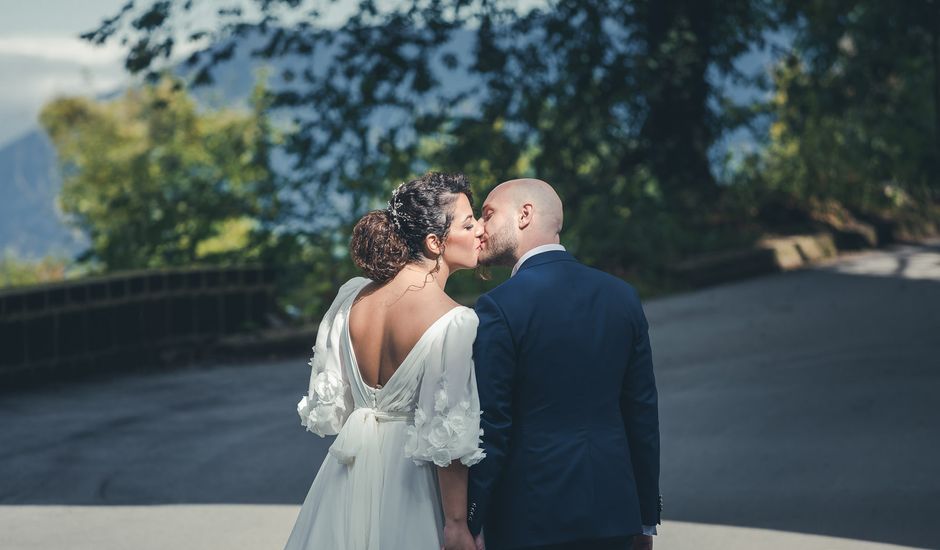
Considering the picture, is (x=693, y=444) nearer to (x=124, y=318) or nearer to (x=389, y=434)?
(x=389, y=434)

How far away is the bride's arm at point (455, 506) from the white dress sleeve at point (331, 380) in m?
0.47

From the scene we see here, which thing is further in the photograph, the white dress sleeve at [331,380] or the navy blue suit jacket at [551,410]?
the white dress sleeve at [331,380]

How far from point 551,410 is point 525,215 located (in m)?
0.53

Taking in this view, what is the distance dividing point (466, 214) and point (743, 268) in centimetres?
1223

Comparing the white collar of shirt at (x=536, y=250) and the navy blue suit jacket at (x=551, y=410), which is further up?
the white collar of shirt at (x=536, y=250)

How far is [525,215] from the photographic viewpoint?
3.48m

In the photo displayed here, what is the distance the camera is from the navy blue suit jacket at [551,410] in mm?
3336

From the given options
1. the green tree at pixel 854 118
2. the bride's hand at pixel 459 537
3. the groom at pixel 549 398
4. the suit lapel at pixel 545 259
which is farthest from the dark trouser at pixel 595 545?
the green tree at pixel 854 118

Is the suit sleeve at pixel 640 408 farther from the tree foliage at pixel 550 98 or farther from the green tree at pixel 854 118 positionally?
the green tree at pixel 854 118

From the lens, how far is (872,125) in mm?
18562

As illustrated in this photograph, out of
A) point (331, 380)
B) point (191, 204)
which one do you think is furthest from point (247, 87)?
point (331, 380)

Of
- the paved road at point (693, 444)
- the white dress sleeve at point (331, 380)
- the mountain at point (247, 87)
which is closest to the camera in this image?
the white dress sleeve at point (331, 380)

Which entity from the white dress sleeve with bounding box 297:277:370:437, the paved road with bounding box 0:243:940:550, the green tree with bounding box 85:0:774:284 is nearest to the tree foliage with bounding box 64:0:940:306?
the green tree with bounding box 85:0:774:284

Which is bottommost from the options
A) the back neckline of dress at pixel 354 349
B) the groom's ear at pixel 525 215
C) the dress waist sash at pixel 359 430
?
the dress waist sash at pixel 359 430
